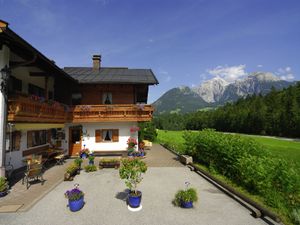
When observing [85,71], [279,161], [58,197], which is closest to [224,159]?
[279,161]

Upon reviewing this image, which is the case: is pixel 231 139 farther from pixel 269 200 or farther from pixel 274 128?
pixel 274 128

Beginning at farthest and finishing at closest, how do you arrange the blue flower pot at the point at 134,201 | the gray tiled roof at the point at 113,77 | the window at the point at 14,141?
the gray tiled roof at the point at 113,77
the window at the point at 14,141
the blue flower pot at the point at 134,201

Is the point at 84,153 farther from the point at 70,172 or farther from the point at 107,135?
the point at 70,172

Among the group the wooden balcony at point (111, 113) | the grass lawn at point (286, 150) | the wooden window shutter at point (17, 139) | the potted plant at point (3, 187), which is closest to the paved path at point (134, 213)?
the potted plant at point (3, 187)

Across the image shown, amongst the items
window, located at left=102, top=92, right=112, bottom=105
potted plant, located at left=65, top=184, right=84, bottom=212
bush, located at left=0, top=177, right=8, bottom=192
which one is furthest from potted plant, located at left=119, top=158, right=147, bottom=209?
window, located at left=102, top=92, right=112, bottom=105

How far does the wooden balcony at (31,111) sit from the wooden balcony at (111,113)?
3.17 m

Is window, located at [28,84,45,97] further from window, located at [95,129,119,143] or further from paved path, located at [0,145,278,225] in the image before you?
paved path, located at [0,145,278,225]

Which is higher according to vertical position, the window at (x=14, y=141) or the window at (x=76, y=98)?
the window at (x=76, y=98)

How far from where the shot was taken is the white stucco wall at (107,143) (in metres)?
19.7

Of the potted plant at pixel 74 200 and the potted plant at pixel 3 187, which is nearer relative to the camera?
the potted plant at pixel 74 200

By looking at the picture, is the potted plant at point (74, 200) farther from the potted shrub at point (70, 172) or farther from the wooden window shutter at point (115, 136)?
the wooden window shutter at point (115, 136)

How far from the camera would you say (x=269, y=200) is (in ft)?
29.0

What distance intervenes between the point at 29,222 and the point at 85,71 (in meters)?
19.1

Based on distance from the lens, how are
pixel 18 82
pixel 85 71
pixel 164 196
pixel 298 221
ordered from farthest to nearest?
pixel 85 71 < pixel 18 82 < pixel 164 196 < pixel 298 221
